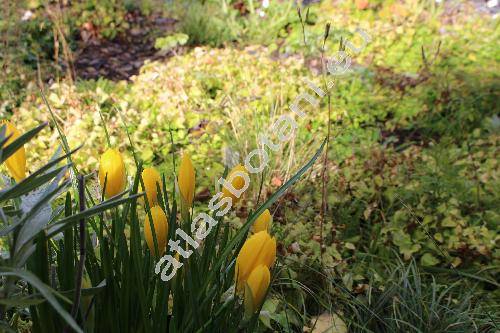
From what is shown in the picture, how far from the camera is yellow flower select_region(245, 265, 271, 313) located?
0.84m

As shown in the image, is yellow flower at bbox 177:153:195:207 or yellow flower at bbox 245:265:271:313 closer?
yellow flower at bbox 245:265:271:313

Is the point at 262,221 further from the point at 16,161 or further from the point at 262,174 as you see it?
the point at 16,161

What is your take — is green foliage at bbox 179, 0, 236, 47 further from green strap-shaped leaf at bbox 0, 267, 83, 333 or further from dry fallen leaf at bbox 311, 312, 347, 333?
green strap-shaped leaf at bbox 0, 267, 83, 333

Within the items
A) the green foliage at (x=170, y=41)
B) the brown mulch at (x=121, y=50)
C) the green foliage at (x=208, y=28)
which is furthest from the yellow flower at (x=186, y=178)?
the green foliage at (x=208, y=28)

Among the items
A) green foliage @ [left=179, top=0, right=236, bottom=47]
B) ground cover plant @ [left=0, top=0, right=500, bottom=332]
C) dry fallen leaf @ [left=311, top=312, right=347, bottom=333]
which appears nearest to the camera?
ground cover plant @ [left=0, top=0, right=500, bottom=332]

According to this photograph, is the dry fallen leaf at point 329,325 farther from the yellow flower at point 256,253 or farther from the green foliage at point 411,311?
the yellow flower at point 256,253

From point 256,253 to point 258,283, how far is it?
45 mm

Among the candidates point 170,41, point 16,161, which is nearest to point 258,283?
point 16,161

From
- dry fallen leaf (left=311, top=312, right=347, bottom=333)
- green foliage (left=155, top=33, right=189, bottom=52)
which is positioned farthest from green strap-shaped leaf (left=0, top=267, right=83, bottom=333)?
green foliage (left=155, top=33, right=189, bottom=52)

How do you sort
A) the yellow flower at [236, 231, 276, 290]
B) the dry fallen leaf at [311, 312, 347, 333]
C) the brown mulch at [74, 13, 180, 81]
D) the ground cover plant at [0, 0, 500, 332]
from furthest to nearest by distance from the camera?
the brown mulch at [74, 13, 180, 81] → the dry fallen leaf at [311, 312, 347, 333] → the ground cover plant at [0, 0, 500, 332] → the yellow flower at [236, 231, 276, 290]

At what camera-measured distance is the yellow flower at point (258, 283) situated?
0.84m

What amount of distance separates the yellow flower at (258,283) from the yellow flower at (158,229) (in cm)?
19

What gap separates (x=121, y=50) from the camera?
5.64 meters

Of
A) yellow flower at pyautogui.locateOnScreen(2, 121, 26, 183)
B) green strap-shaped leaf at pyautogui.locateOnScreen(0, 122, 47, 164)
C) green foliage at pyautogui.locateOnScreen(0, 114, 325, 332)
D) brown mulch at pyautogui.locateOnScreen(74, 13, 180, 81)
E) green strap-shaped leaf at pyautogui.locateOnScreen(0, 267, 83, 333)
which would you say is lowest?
brown mulch at pyautogui.locateOnScreen(74, 13, 180, 81)
